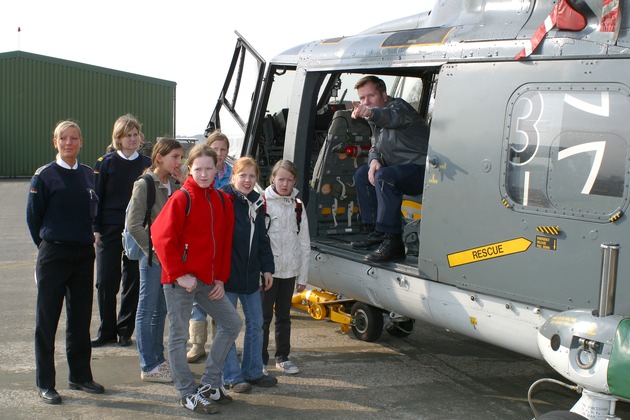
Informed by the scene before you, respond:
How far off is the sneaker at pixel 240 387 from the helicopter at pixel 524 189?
48.2 inches

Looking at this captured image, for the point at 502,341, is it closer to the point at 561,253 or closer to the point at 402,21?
the point at 561,253

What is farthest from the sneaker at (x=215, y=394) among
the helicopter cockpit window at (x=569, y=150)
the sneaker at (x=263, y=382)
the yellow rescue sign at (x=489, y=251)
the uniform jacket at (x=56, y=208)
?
the helicopter cockpit window at (x=569, y=150)

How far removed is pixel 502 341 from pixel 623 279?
898 millimetres

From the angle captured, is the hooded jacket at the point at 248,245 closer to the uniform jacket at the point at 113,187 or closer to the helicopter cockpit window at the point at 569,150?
the uniform jacket at the point at 113,187

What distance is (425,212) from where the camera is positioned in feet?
17.2

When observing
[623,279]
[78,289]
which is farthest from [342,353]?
[623,279]

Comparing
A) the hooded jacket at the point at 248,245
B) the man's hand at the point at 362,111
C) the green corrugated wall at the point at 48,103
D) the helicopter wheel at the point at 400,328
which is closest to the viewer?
the hooded jacket at the point at 248,245

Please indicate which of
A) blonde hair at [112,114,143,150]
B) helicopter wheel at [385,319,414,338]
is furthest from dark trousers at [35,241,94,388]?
helicopter wheel at [385,319,414,338]

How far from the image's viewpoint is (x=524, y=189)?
15.3ft

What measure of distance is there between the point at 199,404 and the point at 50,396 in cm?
100

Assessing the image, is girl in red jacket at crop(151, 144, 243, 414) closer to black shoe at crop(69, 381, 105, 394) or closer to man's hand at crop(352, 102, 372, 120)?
black shoe at crop(69, 381, 105, 394)

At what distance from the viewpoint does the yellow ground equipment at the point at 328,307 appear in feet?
22.3

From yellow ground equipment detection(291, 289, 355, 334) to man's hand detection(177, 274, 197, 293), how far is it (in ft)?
7.69

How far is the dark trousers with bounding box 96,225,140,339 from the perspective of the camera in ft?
20.7
